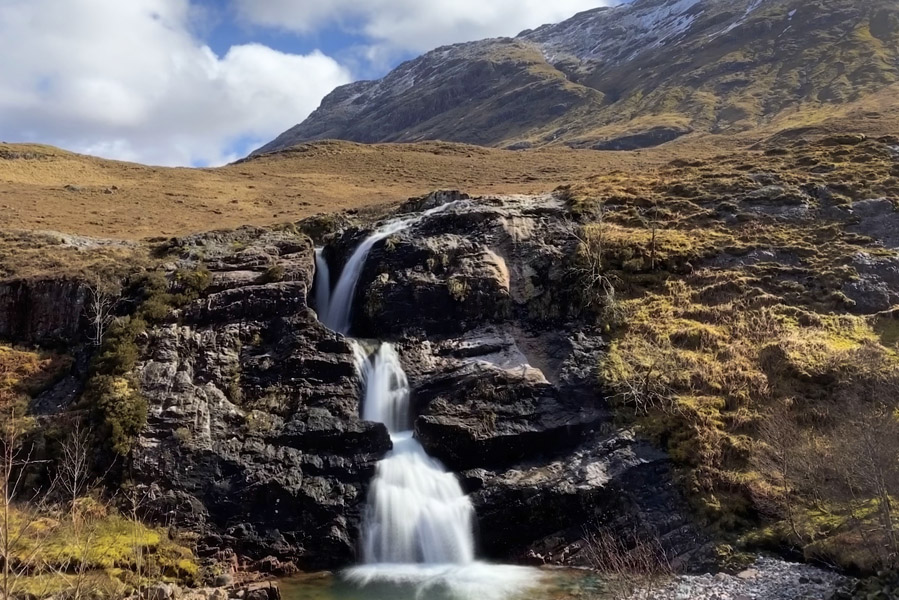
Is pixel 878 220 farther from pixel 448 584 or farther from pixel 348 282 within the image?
pixel 448 584

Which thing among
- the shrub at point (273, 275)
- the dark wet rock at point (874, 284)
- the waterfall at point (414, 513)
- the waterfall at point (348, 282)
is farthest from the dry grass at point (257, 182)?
the waterfall at point (414, 513)

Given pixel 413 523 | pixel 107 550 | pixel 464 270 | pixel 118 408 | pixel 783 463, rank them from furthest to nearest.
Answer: pixel 464 270, pixel 118 408, pixel 413 523, pixel 783 463, pixel 107 550

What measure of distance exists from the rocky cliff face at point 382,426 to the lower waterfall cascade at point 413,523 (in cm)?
54

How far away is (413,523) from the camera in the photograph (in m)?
22.1

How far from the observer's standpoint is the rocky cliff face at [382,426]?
72.0ft

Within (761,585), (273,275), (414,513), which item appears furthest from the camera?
Answer: (273,275)

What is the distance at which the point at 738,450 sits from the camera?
74.6 ft

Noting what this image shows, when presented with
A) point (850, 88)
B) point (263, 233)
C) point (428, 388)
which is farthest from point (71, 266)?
point (850, 88)

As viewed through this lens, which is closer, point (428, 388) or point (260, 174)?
point (428, 388)

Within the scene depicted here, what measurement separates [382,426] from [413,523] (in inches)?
160

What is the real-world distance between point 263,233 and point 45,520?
20318 millimetres

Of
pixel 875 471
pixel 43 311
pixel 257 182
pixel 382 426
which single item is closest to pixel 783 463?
pixel 875 471

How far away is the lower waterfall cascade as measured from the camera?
19812 mm

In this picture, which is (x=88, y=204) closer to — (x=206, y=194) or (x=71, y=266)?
(x=206, y=194)
